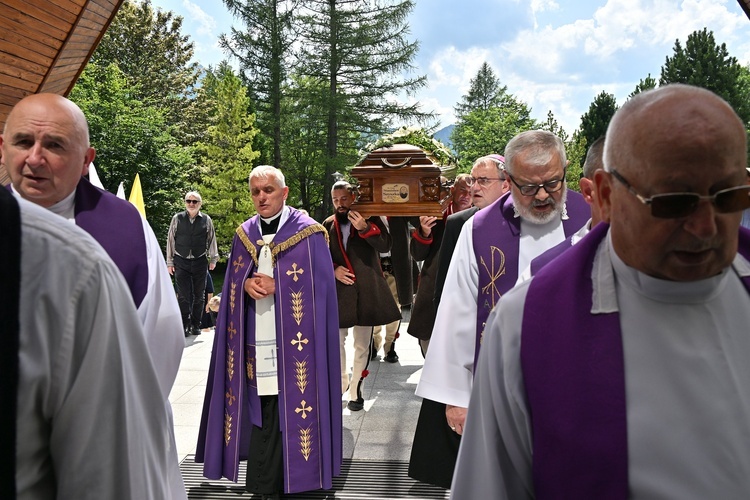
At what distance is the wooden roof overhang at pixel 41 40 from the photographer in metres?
6.20

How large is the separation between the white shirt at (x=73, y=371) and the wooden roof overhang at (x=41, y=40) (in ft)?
20.2

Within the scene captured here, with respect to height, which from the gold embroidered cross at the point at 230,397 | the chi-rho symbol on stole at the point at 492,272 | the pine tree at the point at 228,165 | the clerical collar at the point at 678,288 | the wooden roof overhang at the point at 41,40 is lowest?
the gold embroidered cross at the point at 230,397

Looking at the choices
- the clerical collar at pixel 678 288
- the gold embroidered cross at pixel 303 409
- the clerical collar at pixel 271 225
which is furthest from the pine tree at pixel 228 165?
the clerical collar at pixel 678 288

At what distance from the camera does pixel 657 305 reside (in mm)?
1433

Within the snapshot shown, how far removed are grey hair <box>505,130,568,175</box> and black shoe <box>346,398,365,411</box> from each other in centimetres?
372

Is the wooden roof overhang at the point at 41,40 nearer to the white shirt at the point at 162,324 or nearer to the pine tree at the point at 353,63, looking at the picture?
the white shirt at the point at 162,324

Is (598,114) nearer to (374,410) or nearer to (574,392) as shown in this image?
(374,410)

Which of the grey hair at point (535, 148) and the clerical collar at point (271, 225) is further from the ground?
the grey hair at point (535, 148)

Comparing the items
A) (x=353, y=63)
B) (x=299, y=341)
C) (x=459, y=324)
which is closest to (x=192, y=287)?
(x=299, y=341)

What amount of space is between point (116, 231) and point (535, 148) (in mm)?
1980

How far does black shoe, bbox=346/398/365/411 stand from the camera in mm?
6332

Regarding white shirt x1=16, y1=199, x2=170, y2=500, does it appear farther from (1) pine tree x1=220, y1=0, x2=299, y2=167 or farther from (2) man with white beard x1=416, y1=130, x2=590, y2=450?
(1) pine tree x1=220, y1=0, x2=299, y2=167

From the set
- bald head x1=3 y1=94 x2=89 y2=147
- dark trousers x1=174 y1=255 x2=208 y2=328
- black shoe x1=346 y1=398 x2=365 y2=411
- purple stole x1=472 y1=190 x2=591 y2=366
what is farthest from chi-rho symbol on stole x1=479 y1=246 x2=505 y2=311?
dark trousers x1=174 y1=255 x2=208 y2=328

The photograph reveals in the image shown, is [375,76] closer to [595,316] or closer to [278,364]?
[278,364]
